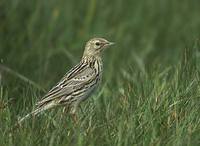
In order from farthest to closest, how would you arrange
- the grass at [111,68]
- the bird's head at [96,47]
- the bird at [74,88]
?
the bird's head at [96,47] → the bird at [74,88] → the grass at [111,68]

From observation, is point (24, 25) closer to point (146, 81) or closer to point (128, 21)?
point (128, 21)

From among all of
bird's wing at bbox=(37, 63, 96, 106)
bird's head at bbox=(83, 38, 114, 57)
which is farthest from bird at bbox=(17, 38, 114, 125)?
bird's head at bbox=(83, 38, 114, 57)

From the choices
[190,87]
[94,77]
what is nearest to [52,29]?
[94,77]

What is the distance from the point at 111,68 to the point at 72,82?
12.0 ft

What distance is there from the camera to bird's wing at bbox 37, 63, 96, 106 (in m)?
7.05

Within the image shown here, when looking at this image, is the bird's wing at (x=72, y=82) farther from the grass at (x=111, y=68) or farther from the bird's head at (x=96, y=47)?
the bird's head at (x=96, y=47)

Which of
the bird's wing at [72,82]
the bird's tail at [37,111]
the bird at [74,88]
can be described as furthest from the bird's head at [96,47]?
the bird's tail at [37,111]

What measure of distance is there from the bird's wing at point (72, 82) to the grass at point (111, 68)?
150 millimetres

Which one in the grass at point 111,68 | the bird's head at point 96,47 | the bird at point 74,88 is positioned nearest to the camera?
the grass at point 111,68

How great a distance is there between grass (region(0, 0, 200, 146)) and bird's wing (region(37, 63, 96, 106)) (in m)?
0.15

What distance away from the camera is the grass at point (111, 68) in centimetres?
592

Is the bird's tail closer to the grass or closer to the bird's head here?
the grass

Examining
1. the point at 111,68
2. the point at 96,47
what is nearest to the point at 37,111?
the point at 96,47

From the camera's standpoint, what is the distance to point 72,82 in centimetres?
719
